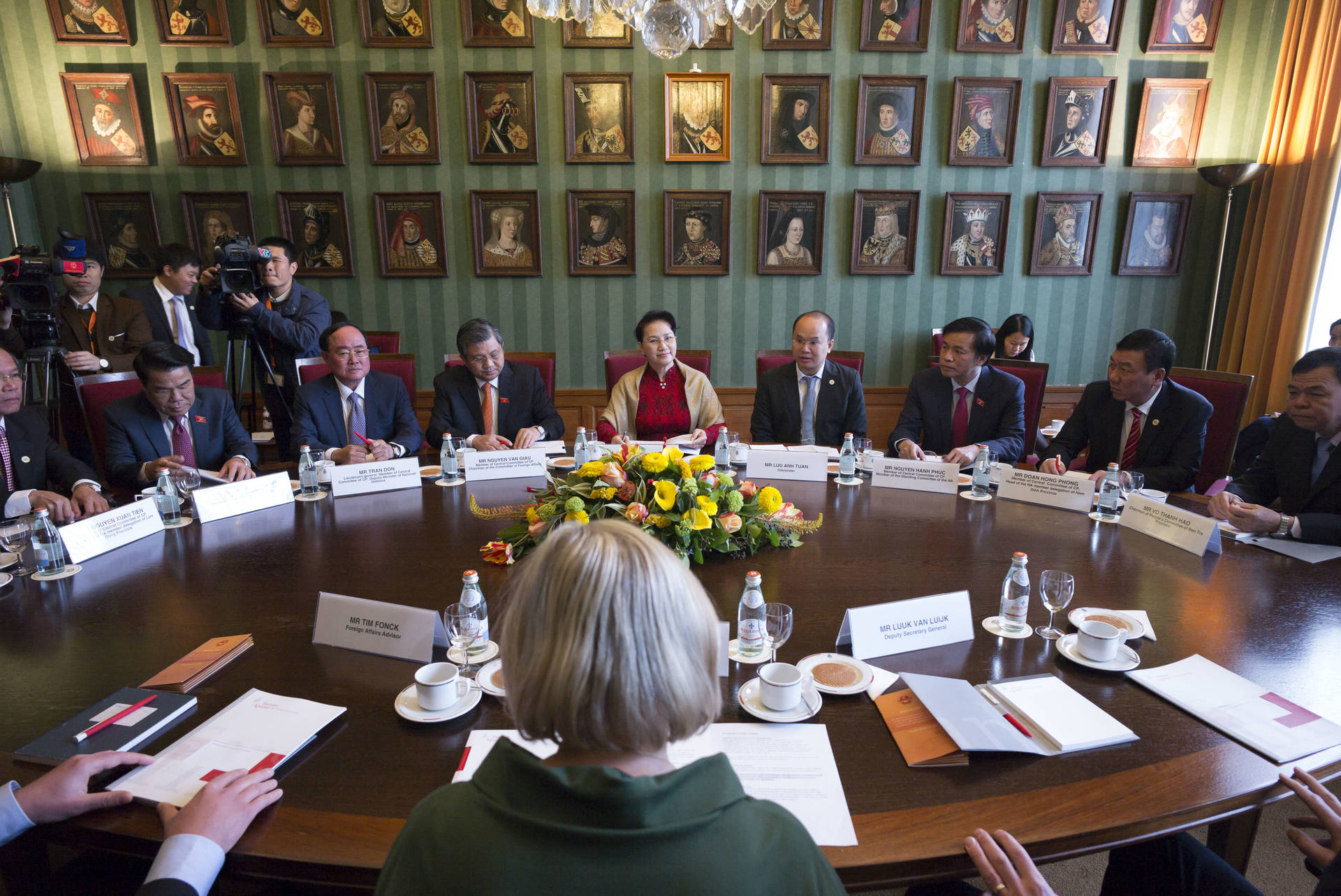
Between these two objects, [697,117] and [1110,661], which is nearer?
[1110,661]

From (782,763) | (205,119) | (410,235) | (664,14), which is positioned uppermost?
(205,119)

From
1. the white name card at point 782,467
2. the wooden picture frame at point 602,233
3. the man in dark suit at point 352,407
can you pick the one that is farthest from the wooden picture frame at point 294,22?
the white name card at point 782,467

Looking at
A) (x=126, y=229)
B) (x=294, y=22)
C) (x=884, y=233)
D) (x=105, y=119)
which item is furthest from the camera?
(x=884, y=233)

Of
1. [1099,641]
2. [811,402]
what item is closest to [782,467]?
[811,402]

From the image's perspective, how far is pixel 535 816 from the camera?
659 mm

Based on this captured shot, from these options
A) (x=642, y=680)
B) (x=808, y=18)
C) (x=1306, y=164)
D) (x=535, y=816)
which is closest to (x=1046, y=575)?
(x=642, y=680)

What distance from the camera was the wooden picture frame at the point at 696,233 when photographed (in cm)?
508

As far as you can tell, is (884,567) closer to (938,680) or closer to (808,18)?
(938,680)

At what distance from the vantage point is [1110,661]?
56.7 inches

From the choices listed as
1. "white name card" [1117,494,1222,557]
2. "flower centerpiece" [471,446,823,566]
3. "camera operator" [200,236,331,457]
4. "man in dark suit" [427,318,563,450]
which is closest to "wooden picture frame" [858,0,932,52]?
"man in dark suit" [427,318,563,450]

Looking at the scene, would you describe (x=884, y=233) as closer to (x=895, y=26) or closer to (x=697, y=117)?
(x=895, y=26)

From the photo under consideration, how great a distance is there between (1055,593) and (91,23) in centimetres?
653

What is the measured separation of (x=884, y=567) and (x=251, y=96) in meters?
5.31

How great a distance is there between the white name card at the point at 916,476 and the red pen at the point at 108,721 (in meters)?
2.34
